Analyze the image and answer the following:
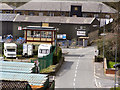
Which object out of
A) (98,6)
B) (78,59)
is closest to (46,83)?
(78,59)

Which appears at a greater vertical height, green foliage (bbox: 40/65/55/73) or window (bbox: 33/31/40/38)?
window (bbox: 33/31/40/38)

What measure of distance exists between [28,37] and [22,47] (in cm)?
74

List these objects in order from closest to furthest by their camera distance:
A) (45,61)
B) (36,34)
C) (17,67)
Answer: (17,67) < (45,61) < (36,34)

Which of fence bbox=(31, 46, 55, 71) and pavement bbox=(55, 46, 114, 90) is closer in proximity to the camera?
pavement bbox=(55, 46, 114, 90)

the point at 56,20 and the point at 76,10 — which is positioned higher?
the point at 76,10

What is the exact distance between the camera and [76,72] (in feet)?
40.7

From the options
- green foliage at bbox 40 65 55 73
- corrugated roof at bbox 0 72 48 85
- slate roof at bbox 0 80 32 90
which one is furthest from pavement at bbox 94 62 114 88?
slate roof at bbox 0 80 32 90

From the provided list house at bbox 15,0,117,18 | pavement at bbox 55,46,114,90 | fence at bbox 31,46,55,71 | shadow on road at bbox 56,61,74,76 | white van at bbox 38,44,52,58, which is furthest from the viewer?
house at bbox 15,0,117,18

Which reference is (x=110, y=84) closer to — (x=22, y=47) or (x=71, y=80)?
(x=71, y=80)

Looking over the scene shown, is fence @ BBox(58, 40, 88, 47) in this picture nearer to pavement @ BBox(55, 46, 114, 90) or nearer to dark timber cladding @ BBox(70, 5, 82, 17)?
pavement @ BBox(55, 46, 114, 90)

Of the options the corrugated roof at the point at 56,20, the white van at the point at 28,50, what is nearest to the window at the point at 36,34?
the white van at the point at 28,50

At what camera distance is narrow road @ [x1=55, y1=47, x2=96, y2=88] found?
9977 millimetres

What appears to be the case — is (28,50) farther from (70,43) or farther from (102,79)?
(70,43)

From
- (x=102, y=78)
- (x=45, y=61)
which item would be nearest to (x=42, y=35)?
(x=45, y=61)
